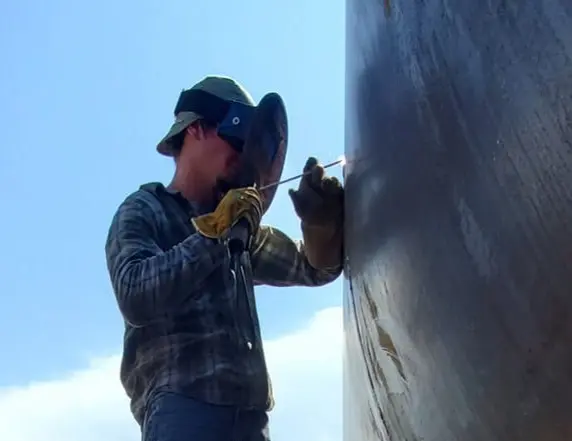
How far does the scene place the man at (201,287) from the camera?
2.11 metres

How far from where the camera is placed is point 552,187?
747 mm

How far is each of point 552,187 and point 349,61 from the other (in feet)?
3.51

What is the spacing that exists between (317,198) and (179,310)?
0.46 m

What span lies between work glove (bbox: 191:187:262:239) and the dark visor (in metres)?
0.22

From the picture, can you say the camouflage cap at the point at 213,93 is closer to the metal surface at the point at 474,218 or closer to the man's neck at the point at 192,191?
the man's neck at the point at 192,191

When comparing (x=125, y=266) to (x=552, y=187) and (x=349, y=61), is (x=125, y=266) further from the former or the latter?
(x=552, y=187)

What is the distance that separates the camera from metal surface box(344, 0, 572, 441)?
2.47 ft

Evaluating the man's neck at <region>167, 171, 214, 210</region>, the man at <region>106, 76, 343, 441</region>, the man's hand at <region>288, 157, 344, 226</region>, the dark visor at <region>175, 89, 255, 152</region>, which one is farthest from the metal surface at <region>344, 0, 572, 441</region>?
the man's neck at <region>167, 171, 214, 210</region>

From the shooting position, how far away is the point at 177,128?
2.54 metres

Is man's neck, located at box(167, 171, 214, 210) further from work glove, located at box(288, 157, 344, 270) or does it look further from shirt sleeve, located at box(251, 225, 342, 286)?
work glove, located at box(288, 157, 344, 270)

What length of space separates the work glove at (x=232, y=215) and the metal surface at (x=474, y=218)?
34.1 inches

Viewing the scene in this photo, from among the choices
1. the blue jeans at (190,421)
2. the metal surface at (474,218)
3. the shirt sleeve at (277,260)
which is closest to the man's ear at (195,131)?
the shirt sleeve at (277,260)

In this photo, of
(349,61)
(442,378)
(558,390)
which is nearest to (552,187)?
(558,390)

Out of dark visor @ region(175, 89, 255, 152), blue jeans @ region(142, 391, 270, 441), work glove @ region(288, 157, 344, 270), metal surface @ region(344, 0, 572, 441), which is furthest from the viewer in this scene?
dark visor @ region(175, 89, 255, 152)
